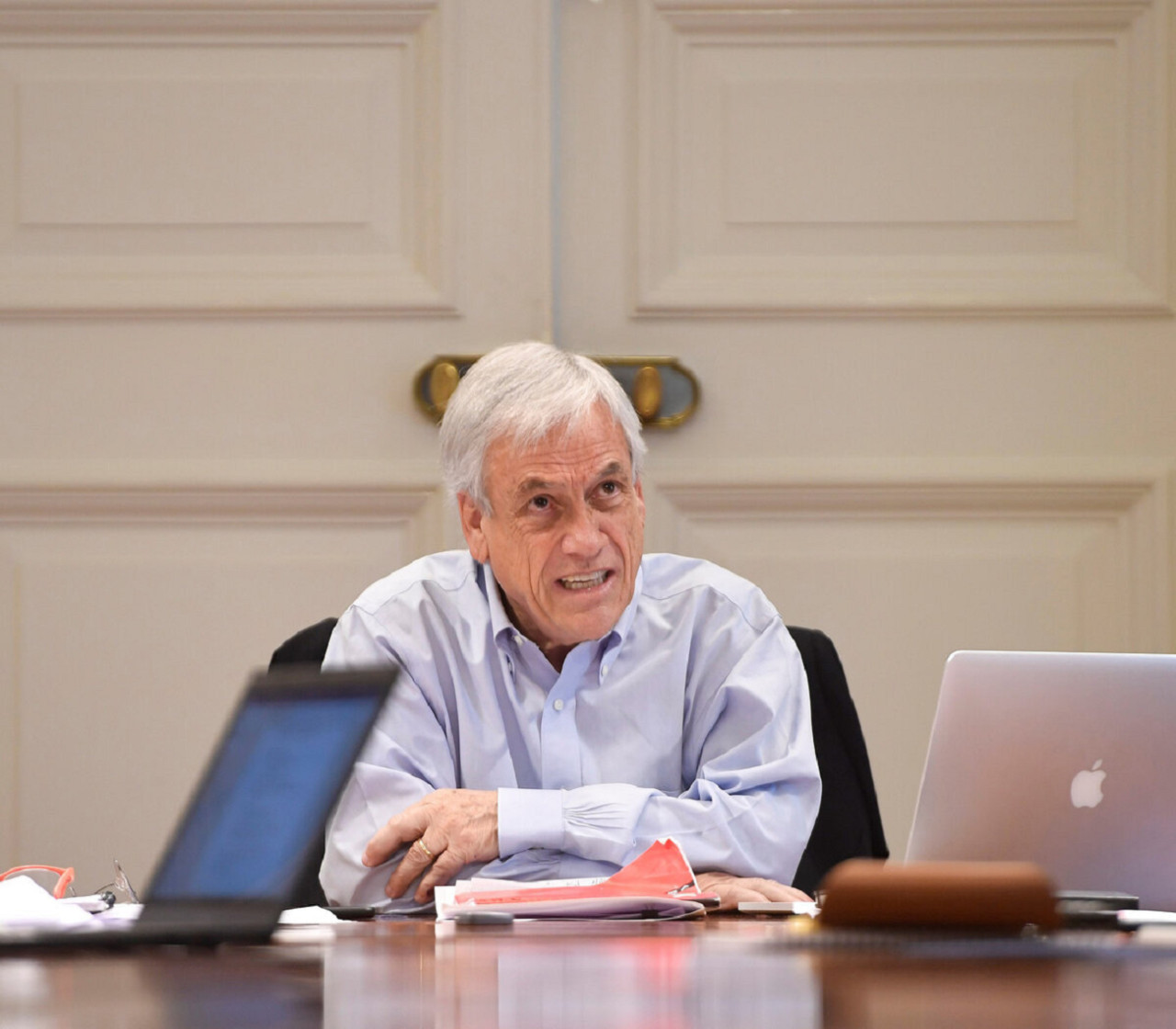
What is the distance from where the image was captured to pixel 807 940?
869 millimetres

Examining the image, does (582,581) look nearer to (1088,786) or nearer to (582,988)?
(1088,786)

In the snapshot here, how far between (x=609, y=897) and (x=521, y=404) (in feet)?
2.56

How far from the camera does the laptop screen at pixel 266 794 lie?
2.79 feet

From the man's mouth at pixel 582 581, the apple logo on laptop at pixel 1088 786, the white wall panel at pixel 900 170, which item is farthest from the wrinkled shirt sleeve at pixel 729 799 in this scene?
the white wall panel at pixel 900 170

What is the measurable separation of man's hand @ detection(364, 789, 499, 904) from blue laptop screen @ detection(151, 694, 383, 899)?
29.6 inches

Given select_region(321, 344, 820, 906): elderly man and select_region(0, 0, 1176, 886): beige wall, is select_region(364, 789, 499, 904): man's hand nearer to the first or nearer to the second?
select_region(321, 344, 820, 906): elderly man

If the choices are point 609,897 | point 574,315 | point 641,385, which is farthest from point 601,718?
point 574,315

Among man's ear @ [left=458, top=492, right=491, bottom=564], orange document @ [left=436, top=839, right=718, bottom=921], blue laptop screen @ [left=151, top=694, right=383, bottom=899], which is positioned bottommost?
orange document @ [left=436, top=839, right=718, bottom=921]

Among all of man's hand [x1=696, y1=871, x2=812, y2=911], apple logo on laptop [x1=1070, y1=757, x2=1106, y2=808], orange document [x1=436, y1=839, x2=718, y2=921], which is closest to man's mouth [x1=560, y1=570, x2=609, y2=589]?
man's hand [x1=696, y1=871, x2=812, y2=911]

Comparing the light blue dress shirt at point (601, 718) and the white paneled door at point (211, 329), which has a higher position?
the white paneled door at point (211, 329)

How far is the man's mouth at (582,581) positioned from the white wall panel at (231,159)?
0.84 metres

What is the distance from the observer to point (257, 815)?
868 mm

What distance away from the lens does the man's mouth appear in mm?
1872

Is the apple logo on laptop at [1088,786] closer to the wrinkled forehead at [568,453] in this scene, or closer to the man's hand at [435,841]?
the man's hand at [435,841]
